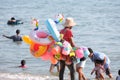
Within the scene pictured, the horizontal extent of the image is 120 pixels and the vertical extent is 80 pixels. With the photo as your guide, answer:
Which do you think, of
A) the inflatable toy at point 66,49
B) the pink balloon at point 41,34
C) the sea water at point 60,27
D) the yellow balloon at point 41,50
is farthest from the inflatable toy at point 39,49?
the sea water at point 60,27

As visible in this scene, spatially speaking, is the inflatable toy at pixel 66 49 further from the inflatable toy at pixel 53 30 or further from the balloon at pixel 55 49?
the inflatable toy at pixel 53 30

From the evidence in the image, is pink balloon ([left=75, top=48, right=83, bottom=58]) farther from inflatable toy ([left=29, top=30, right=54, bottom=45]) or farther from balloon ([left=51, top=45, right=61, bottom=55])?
inflatable toy ([left=29, top=30, right=54, bottom=45])

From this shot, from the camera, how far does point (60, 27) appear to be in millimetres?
25688

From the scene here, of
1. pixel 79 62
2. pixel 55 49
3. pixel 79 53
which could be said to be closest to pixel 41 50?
pixel 55 49

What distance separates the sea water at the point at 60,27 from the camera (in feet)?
50.2

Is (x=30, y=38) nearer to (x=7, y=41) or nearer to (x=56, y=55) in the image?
(x=56, y=55)

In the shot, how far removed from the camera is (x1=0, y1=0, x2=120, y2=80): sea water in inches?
602

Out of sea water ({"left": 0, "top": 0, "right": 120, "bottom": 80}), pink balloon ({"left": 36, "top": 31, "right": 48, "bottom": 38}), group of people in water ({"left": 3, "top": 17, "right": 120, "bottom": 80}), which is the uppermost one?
pink balloon ({"left": 36, "top": 31, "right": 48, "bottom": 38})

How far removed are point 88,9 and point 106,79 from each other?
23144mm

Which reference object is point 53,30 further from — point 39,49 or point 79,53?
point 79,53

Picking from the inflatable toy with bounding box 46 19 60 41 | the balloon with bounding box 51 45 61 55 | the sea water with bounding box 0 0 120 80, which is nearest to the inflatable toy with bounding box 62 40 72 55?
the balloon with bounding box 51 45 61 55

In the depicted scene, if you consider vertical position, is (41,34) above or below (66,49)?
above

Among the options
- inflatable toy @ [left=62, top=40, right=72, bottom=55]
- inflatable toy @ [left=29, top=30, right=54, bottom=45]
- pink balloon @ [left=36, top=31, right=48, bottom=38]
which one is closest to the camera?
inflatable toy @ [left=62, top=40, right=72, bottom=55]

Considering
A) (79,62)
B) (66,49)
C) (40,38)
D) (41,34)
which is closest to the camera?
(66,49)
